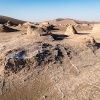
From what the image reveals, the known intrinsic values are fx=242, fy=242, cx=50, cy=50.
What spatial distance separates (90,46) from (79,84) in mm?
4504

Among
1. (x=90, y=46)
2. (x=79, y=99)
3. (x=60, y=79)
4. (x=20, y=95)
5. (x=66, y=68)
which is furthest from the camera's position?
(x=90, y=46)

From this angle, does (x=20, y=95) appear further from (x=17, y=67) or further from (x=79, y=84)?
(x=79, y=84)

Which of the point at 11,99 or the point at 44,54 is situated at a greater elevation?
the point at 44,54

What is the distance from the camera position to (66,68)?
1190 cm

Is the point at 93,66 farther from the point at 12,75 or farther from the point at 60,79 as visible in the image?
the point at 12,75

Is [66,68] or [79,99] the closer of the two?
[79,99]

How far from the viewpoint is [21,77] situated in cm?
1105

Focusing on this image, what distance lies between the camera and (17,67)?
37.7ft

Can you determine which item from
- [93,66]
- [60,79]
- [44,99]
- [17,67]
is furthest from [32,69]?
[93,66]

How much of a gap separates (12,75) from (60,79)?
2.22 m

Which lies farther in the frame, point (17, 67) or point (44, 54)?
point (44, 54)

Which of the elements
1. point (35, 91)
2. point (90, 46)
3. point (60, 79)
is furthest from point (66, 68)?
point (90, 46)

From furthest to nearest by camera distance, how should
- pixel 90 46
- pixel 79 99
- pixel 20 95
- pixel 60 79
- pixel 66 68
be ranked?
pixel 90 46 < pixel 66 68 < pixel 60 79 < pixel 20 95 < pixel 79 99

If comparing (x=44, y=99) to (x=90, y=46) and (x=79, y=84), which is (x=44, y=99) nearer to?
(x=79, y=84)
